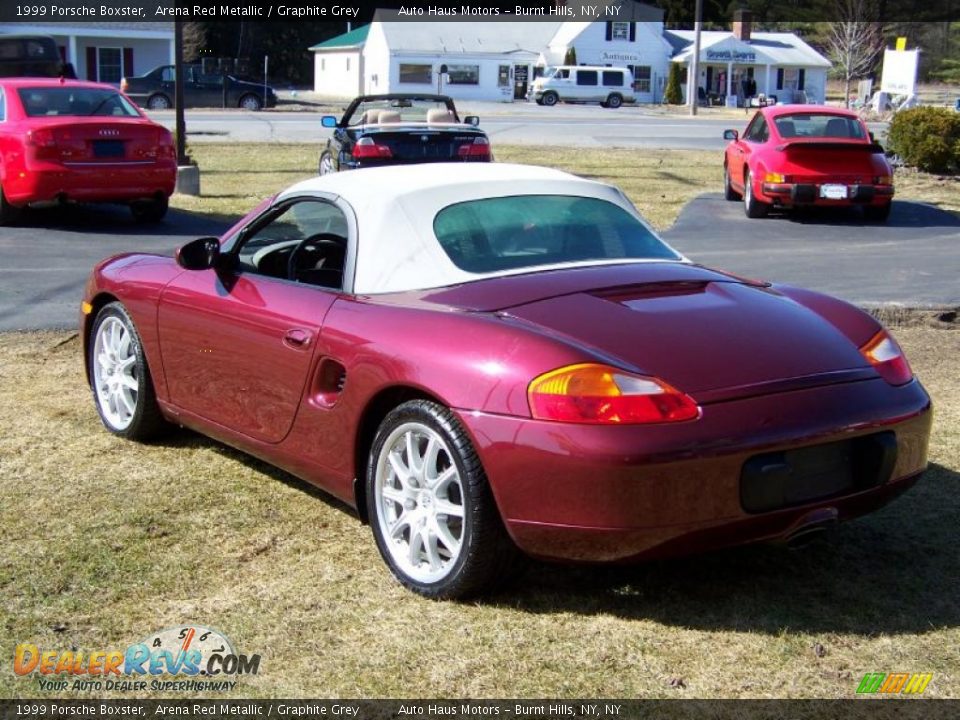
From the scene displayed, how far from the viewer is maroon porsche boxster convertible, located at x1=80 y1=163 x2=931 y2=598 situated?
3.79 metres

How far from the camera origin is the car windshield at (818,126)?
16.3 m

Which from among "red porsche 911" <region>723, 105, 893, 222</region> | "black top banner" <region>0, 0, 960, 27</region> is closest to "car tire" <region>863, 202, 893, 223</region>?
"red porsche 911" <region>723, 105, 893, 222</region>

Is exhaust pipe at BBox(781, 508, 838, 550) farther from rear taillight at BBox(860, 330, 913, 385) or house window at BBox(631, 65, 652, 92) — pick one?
house window at BBox(631, 65, 652, 92)

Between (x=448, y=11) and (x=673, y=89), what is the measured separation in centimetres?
1517

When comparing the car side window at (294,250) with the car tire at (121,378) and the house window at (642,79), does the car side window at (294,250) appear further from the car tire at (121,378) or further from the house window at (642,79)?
the house window at (642,79)

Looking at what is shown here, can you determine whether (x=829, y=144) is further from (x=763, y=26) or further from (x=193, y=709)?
(x=763, y=26)

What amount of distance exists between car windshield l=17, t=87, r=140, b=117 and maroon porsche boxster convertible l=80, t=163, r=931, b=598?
30.0 feet

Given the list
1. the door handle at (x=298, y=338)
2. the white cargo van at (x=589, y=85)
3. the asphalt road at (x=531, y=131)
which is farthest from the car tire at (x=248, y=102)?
the door handle at (x=298, y=338)

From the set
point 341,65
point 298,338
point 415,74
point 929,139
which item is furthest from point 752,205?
point 341,65

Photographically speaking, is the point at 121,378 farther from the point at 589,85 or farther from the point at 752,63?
the point at 752,63

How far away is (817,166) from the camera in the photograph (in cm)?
1563

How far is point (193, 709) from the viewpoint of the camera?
3496 millimetres

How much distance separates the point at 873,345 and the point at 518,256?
1.34m

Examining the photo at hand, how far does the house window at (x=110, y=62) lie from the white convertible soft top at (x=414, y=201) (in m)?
52.7
